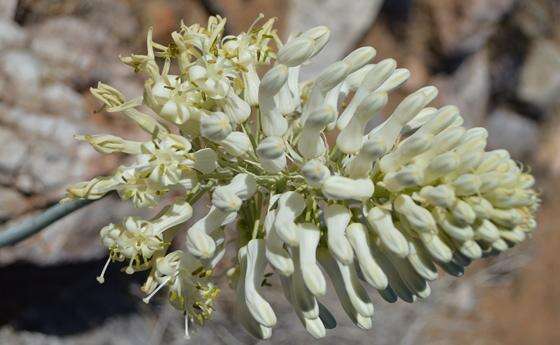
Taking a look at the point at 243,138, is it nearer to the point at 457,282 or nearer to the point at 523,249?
→ the point at 457,282

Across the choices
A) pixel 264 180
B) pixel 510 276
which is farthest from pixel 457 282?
pixel 264 180

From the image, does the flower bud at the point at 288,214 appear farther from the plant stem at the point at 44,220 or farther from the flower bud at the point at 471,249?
the plant stem at the point at 44,220

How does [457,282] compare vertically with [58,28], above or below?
below

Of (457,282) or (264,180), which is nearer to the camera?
(264,180)

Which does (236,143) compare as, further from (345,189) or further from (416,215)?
(416,215)

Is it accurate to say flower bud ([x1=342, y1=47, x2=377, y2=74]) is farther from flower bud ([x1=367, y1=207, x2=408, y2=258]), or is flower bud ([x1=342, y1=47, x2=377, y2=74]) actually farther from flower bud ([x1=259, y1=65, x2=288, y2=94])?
flower bud ([x1=367, y1=207, x2=408, y2=258])
